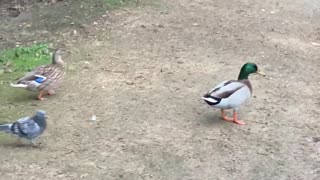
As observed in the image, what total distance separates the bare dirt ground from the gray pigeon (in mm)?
143

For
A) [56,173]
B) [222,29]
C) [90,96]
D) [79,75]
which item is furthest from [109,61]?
[56,173]

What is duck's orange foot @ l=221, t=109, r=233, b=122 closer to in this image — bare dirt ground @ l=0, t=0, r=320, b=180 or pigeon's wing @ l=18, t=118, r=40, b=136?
bare dirt ground @ l=0, t=0, r=320, b=180

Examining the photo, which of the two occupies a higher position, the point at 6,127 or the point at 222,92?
the point at 222,92

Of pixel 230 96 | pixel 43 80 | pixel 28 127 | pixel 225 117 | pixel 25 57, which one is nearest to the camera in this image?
pixel 28 127

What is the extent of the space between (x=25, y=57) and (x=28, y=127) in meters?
2.18

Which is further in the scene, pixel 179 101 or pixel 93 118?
pixel 179 101

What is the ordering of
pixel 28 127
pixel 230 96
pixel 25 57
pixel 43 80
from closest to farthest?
pixel 28 127 → pixel 230 96 → pixel 43 80 → pixel 25 57

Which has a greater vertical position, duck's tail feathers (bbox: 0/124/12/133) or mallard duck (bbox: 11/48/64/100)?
duck's tail feathers (bbox: 0/124/12/133)

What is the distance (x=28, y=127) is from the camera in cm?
503

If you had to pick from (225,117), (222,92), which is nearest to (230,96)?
(222,92)

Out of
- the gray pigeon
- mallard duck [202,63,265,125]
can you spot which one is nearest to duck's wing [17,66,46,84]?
the gray pigeon

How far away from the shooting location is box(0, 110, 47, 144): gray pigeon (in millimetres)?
5023

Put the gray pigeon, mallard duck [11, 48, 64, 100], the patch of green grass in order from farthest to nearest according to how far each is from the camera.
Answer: the patch of green grass < mallard duck [11, 48, 64, 100] < the gray pigeon

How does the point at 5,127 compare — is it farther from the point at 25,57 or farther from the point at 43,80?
the point at 25,57
